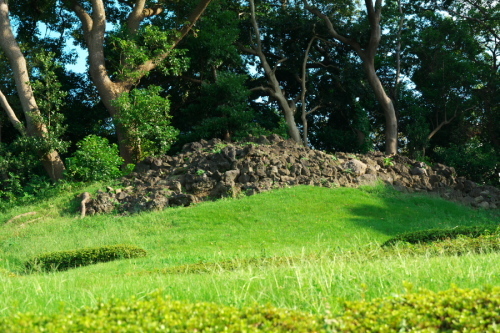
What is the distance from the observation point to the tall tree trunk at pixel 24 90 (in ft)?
65.1

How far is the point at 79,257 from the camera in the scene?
33.8 ft

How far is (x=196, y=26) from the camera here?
2388 centimetres

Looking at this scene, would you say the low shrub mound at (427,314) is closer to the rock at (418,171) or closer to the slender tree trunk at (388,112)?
the rock at (418,171)

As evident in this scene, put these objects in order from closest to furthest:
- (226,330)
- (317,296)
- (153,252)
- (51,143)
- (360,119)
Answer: (226,330) → (317,296) → (153,252) → (51,143) → (360,119)

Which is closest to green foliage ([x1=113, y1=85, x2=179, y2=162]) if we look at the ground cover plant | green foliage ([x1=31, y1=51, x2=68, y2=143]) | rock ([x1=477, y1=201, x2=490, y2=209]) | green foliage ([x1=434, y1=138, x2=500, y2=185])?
green foliage ([x1=31, y1=51, x2=68, y2=143])

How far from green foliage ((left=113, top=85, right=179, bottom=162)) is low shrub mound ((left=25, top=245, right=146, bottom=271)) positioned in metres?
9.58

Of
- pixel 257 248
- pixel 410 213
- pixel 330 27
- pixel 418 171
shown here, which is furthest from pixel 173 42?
pixel 257 248

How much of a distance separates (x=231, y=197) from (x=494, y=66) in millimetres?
17640

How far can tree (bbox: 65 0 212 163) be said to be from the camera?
20703 mm

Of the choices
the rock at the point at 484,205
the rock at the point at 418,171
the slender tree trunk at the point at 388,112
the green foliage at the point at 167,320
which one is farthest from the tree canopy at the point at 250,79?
the green foliage at the point at 167,320

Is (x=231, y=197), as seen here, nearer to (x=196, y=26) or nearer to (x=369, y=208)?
(x=369, y=208)

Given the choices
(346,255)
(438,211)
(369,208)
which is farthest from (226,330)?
(438,211)

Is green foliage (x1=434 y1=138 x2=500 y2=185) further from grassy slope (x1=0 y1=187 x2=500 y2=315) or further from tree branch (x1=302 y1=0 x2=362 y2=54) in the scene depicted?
grassy slope (x1=0 y1=187 x2=500 y2=315)

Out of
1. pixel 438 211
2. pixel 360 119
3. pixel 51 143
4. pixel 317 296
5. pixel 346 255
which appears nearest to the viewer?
pixel 317 296
